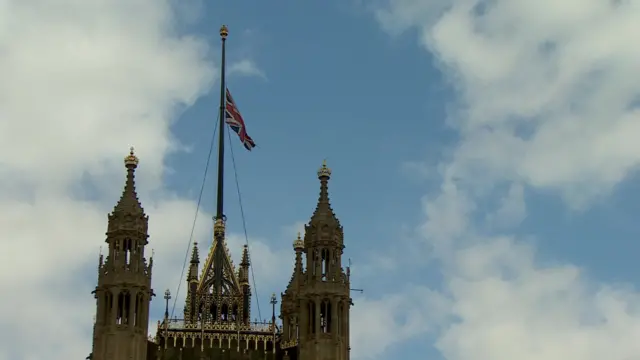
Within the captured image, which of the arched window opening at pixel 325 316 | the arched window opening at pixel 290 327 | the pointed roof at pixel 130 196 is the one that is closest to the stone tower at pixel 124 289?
Result: the pointed roof at pixel 130 196

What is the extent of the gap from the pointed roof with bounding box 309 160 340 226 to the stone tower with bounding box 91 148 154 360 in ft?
39.8

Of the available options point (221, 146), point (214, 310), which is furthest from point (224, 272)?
point (221, 146)

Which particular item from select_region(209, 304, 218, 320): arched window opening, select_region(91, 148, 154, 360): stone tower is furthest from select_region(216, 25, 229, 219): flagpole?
select_region(91, 148, 154, 360): stone tower

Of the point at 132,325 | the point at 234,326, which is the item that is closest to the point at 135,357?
the point at 132,325

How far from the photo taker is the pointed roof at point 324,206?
91.8m

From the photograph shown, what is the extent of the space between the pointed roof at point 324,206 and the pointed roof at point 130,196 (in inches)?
486

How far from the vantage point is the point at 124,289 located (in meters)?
86.1

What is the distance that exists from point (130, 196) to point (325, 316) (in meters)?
16.1

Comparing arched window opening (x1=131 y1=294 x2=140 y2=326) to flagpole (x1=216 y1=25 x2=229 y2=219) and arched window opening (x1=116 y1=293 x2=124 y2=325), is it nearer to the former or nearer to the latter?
arched window opening (x1=116 y1=293 x2=124 y2=325)

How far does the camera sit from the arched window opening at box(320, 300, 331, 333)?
87.6 m

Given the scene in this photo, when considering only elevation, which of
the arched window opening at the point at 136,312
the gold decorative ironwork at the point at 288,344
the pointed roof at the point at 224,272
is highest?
the pointed roof at the point at 224,272

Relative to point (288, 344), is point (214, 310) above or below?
above

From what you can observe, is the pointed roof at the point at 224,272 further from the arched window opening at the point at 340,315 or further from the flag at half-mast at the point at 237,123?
the arched window opening at the point at 340,315

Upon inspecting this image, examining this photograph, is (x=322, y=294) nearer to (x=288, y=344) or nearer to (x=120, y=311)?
(x=288, y=344)
